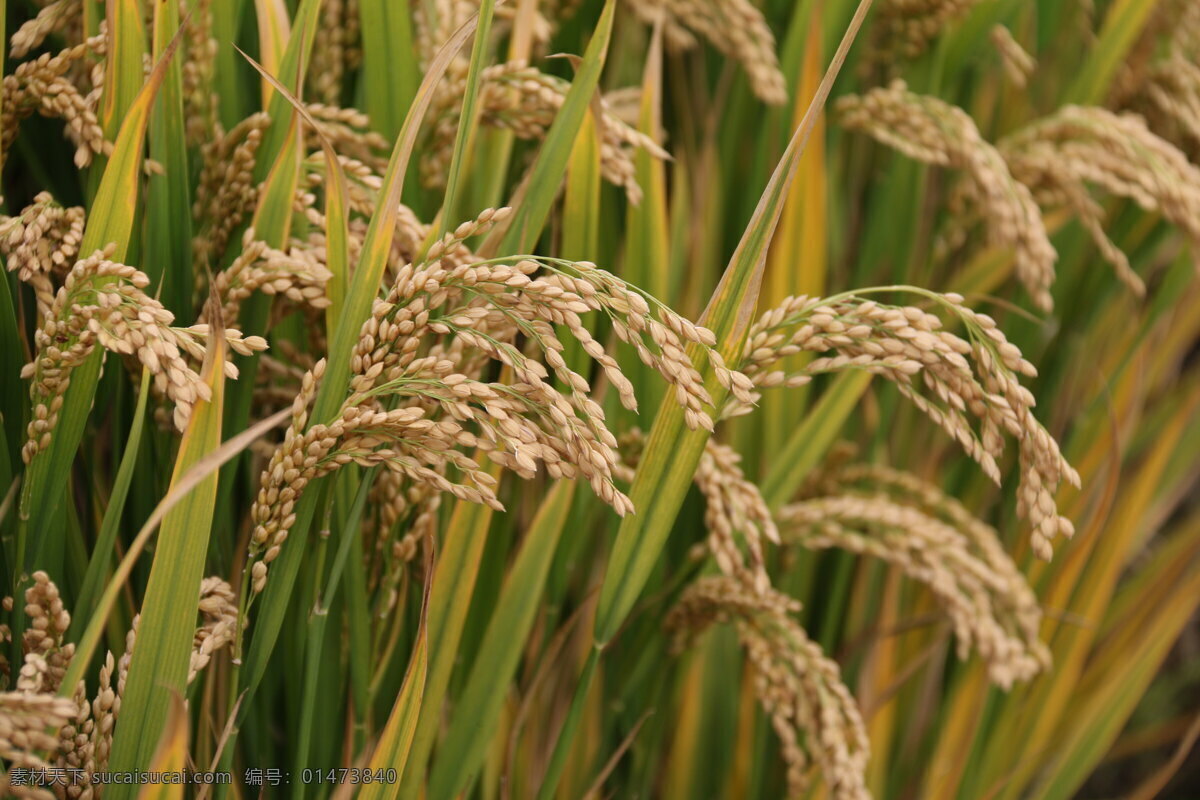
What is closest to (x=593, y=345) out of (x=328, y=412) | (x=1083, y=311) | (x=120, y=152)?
(x=328, y=412)

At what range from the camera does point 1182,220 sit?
1031 millimetres

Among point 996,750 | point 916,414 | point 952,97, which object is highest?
point 952,97

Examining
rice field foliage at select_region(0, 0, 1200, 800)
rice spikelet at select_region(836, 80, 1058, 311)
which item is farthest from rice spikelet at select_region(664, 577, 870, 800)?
rice spikelet at select_region(836, 80, 1058, 311)

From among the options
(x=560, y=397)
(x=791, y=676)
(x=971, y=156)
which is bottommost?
(x=791, y=676)

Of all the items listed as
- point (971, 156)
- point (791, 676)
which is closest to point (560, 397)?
point (791, 676)

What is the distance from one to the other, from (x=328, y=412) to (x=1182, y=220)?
96 cm

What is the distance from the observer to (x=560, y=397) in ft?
1.88

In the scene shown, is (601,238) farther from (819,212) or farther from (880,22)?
(880,22)

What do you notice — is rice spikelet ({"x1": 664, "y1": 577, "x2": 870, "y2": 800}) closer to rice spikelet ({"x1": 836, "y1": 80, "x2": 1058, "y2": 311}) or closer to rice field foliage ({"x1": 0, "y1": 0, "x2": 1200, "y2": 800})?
rice field foliage ({"x1": 0, "y1": 0, "x2": 1200, "y2": 800})

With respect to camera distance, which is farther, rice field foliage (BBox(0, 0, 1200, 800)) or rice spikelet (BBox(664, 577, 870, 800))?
rice spikelet (BBox(664, 577, 870, 800))

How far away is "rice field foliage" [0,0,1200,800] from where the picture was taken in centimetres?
65

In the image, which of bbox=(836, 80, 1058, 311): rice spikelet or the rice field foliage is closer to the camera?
the rice field foliage

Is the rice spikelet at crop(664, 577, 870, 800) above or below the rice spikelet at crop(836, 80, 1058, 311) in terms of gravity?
below

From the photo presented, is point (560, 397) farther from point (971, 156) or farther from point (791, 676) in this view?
point (971, 156)
